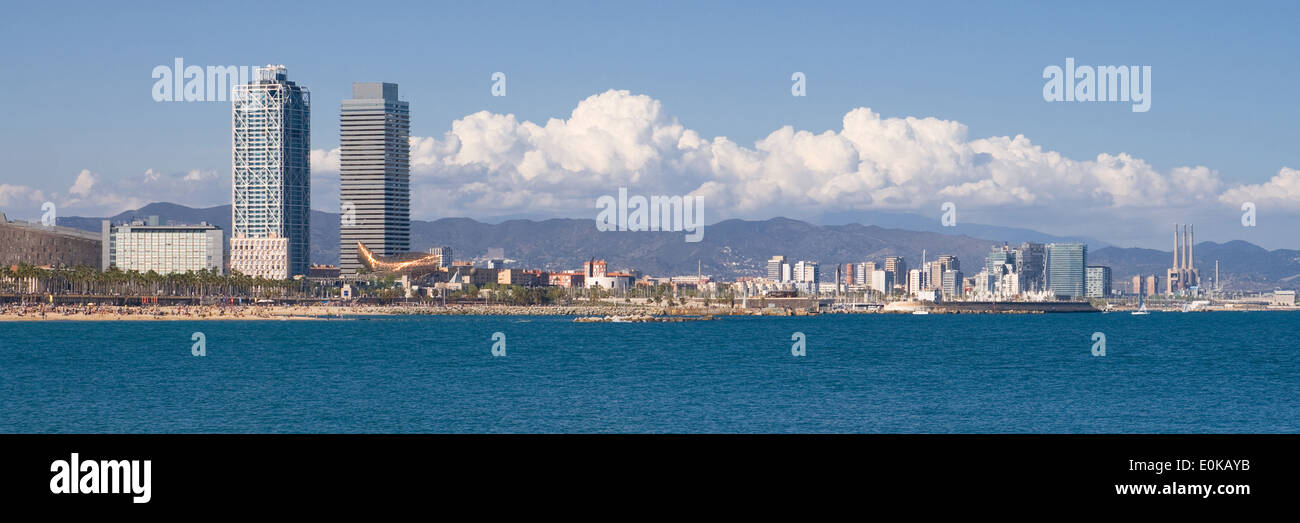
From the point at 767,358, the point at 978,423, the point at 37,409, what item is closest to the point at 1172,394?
the point at 978,423

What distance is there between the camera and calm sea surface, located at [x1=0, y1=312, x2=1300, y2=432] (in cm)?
5312

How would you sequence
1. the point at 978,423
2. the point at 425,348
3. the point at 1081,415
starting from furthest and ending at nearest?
the point at 425,348
the point at 1081,415
the point at 978,423

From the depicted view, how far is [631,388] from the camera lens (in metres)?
68.6

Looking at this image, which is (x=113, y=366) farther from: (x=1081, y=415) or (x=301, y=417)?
(x=1081, y=415)

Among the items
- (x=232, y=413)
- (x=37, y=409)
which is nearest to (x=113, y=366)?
(x=37, y=409)

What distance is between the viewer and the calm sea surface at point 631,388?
5312 centimetres

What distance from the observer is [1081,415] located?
57156 millimetres
